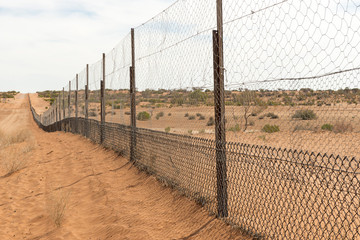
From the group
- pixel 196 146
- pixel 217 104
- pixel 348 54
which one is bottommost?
pixel 196 146

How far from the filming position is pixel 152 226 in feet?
17.0

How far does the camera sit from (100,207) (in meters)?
6.36

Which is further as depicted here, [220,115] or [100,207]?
[100,207]

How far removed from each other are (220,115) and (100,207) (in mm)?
2756

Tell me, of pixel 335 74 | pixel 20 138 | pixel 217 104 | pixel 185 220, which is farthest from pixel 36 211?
pixel 20 138

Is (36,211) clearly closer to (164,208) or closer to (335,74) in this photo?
(164,208)

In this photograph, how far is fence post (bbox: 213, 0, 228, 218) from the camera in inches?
194

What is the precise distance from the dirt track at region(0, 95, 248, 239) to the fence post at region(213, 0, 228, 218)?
13.4 inches

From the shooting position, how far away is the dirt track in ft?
16.5

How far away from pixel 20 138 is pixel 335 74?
20051mm

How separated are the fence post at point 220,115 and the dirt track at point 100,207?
0.34m

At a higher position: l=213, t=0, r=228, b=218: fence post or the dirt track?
l=213, t=0, r=228, b=218: fence post

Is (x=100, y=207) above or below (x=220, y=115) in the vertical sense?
below

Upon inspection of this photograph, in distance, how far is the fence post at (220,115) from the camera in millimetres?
4934
